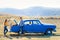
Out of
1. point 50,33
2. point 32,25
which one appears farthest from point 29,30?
point 50,33

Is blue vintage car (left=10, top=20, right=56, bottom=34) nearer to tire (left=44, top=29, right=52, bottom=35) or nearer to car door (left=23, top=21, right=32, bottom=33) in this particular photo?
car door (left=23, top=21, right=32, bottom=33)

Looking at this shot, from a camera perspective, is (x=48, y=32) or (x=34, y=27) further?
(x=48, y=32)

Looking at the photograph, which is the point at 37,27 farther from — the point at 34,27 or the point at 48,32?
the point at 48,32

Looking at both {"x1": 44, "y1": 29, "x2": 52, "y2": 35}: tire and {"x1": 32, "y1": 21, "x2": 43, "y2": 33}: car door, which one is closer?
{"x1": 32, "y1": 21, "x2": 43, "y2": 33}: car door

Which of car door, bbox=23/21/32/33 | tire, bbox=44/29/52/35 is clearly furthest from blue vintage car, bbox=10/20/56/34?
tire, bbox=44/29/52/35

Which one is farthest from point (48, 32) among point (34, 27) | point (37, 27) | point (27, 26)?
point (27, 26)

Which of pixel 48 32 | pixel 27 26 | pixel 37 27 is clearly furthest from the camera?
pixel 48 32

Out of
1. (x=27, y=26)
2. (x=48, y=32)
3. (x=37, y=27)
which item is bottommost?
(x=48, y=32)

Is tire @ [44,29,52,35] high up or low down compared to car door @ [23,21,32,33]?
down

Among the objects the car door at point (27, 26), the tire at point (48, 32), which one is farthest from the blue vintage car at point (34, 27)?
the tire at point (48, 32)

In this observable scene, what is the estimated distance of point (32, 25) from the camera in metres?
20.6

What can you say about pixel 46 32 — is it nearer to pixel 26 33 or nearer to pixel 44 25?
pixel 44 25

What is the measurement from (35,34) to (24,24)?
2002 mm

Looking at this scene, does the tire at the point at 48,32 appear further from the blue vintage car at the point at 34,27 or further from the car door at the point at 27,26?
the car door at the point at 27,26
